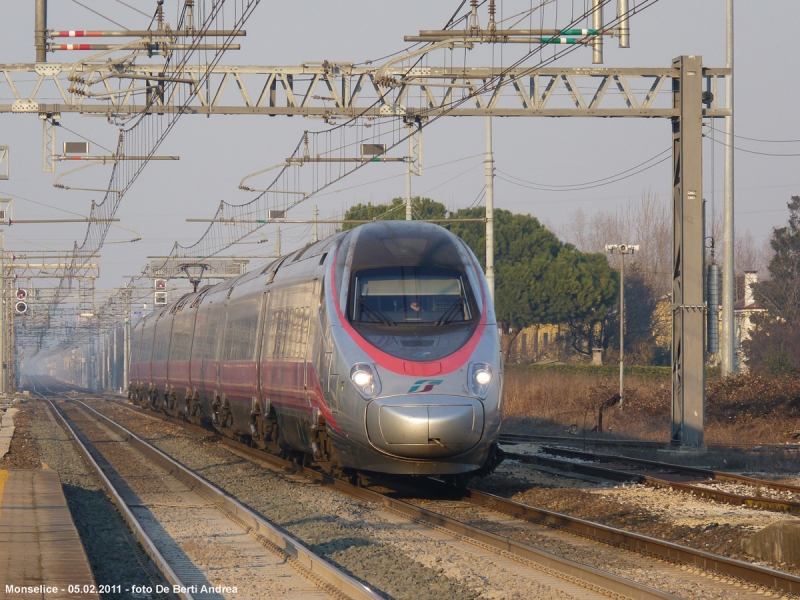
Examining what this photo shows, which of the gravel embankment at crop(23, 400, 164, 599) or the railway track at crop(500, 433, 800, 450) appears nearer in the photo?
the gravel embankment at crop(23, 400, 164, 599)

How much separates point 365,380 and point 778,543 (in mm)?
4971

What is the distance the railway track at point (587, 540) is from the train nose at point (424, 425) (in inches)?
29.4

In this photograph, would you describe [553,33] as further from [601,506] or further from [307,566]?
[307,566]

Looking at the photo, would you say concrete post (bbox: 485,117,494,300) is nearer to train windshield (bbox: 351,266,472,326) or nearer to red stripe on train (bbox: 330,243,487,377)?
train windshield (bbox: 351,266,472,326)

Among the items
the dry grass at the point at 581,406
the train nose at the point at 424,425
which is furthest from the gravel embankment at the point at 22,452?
the dry grass at the point at 581,406

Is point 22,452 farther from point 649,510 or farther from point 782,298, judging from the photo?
point 782,298

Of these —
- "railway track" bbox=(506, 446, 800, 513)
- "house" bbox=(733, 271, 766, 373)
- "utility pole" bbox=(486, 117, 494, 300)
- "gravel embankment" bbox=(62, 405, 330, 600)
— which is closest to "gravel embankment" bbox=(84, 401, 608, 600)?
"gravel embankment" bbox=(62, 405, 330, 600)

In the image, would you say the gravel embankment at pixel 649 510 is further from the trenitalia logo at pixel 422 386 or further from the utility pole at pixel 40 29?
the utility pole at pixel 40 29

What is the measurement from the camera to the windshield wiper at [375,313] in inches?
514

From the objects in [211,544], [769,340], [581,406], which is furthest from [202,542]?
[769,340]

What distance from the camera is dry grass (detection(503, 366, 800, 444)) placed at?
26.2 meters

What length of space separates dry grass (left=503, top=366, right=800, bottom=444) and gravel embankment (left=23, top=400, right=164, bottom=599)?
1198cm

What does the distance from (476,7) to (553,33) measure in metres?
1.24

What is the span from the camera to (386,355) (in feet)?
40.7
